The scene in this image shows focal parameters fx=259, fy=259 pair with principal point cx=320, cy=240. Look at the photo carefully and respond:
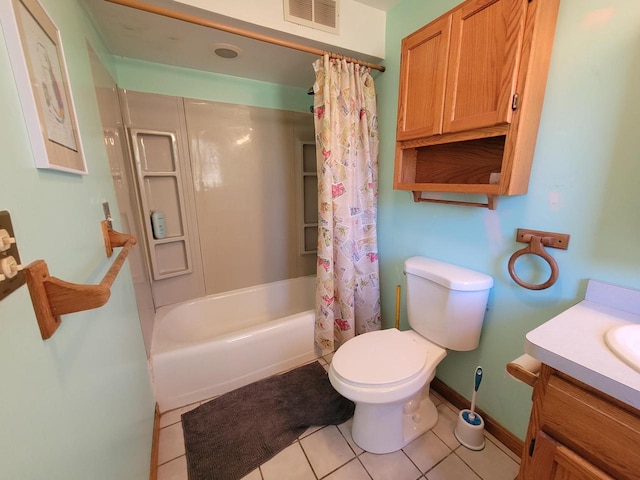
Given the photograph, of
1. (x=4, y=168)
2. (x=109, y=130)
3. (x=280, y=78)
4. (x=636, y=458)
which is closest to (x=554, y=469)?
(x=636, y=458)

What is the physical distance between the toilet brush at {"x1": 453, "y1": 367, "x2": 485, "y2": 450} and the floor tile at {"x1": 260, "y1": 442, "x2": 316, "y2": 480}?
772 mm

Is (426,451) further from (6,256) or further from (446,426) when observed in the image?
(6,256)

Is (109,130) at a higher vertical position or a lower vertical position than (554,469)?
higher

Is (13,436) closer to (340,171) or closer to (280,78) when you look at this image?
(340,171)

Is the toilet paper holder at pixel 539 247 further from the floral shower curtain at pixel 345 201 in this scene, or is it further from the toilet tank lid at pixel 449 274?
the floral shower curtain at pixel 345 201

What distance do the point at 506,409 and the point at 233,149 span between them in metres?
2.41

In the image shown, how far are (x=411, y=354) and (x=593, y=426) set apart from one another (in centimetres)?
69

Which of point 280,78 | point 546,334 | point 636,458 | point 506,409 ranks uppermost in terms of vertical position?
point 280,78

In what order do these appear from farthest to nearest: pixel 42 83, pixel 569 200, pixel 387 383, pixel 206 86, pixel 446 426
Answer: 1. pixel 206 86
2. pixel 446 426
3. pixel 387 383
4. pixel 569 200
5. pixel 42 83

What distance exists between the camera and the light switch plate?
14.9 inches

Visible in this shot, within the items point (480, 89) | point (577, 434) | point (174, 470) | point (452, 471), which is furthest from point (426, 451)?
point (480, 89)

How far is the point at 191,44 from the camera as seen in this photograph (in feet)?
4.99

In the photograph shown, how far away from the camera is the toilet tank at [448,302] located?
1221 millimetres

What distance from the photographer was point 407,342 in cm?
134
